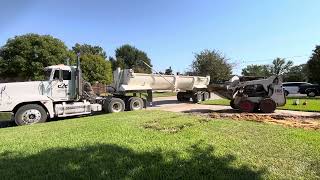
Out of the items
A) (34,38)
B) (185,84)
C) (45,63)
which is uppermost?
(34,38)

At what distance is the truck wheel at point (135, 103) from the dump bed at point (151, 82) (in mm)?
859

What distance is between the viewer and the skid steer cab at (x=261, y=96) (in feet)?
62.1

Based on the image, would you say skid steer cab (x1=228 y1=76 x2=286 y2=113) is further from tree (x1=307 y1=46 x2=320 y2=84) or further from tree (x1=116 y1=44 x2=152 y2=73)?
tree (x1=116 y1=44 x2=152 y2=73)

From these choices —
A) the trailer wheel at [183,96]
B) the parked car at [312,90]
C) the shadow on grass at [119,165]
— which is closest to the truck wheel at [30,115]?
the shadow on grass at [119,165]

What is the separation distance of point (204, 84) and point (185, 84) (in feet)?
7.35

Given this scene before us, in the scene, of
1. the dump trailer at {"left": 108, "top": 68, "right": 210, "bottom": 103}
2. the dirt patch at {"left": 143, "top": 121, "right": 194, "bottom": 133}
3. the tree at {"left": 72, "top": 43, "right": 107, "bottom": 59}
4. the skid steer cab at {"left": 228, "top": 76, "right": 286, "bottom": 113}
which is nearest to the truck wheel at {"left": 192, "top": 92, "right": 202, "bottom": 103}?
the dump trailer at {"left": 108, "top": 68, "right": 210, "bottom": 103}

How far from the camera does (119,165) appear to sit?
23.2 feet

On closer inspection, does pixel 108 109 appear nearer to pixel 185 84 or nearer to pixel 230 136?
pixel 185 84

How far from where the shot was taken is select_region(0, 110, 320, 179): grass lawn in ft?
22.0

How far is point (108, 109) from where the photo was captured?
2089 cm

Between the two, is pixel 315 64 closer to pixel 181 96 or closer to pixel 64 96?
pixel 181 96

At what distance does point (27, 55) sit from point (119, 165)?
51.4 meters

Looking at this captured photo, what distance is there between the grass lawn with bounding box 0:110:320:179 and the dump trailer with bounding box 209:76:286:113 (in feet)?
26.2

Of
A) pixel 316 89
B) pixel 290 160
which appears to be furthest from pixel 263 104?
pixel 316 89
